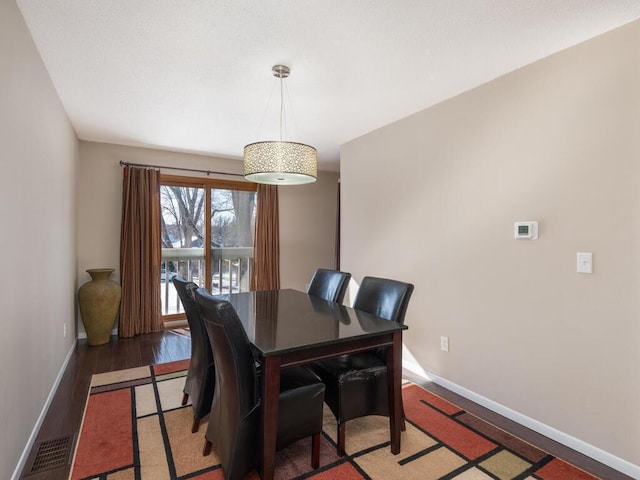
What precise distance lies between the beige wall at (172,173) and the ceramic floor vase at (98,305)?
335 mm

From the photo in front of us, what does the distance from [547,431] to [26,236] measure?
3.33 m

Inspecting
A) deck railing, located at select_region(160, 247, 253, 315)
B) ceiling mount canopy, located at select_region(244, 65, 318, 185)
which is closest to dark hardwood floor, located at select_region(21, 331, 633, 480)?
deck railing, located at select_region(160, 247, 253, 315)

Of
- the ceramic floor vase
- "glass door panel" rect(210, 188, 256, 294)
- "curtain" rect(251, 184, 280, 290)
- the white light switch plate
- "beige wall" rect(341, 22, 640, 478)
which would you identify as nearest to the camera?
"beige wall" rect(341, 22, 640, 478)

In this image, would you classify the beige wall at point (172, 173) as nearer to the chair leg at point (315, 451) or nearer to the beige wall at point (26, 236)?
the beige wall at point (26, 236)

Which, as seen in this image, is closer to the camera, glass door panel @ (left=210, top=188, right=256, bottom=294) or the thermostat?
the thermostat

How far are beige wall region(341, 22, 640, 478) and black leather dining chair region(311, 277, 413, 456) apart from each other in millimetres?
818

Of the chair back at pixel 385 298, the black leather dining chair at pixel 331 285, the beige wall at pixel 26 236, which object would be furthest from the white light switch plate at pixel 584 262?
the beige wall at pixel 26 236

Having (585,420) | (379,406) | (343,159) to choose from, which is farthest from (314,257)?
(585,420)

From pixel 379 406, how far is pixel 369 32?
7.04ft

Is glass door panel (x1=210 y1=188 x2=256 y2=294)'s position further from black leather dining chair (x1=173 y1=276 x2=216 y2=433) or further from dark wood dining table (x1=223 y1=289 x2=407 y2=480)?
black leather dining chair (x1=173 y1=276 x2=216 y2=433)

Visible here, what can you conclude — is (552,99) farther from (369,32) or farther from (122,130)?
(122,130)

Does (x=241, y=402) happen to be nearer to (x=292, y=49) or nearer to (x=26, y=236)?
(x=26, y=236)

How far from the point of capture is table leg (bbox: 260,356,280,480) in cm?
160

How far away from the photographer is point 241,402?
161cm
